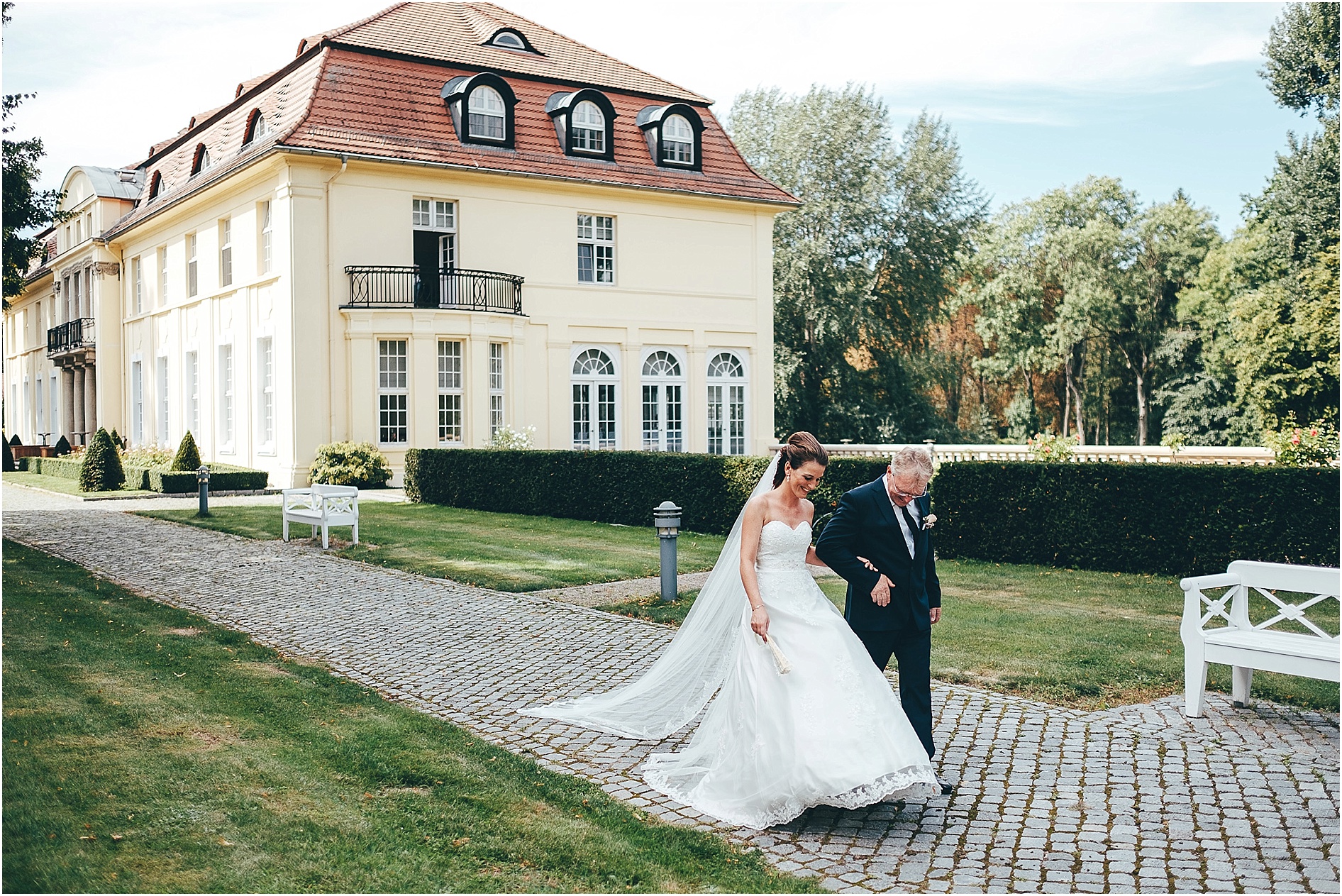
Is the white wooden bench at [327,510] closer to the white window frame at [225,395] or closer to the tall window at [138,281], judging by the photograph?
the white window frame at [225,395]

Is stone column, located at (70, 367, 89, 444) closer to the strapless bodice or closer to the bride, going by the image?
the bride

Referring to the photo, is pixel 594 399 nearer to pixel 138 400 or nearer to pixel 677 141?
pixel 677 141

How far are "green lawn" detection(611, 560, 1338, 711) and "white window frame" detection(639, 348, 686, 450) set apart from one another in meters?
18.1

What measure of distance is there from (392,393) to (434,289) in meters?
3.64

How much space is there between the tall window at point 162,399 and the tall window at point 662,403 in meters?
14.9

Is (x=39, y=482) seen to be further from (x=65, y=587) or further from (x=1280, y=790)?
(x=1280, y=790)

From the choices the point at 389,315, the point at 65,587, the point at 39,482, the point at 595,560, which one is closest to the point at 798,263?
the point at 389,315

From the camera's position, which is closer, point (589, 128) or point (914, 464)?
point (914, 464)

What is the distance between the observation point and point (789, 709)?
5.55 m

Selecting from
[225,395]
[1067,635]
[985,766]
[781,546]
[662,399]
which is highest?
[225,395]

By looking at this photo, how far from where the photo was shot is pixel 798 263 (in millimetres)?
41531

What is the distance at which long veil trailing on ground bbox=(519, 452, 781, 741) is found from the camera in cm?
668

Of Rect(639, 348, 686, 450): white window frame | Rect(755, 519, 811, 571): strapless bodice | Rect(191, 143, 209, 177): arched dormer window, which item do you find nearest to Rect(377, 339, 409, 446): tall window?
Rect(639, 348, 686, 450): white window frame

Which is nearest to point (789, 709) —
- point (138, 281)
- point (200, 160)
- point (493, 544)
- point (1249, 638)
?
point (1249, 638)
